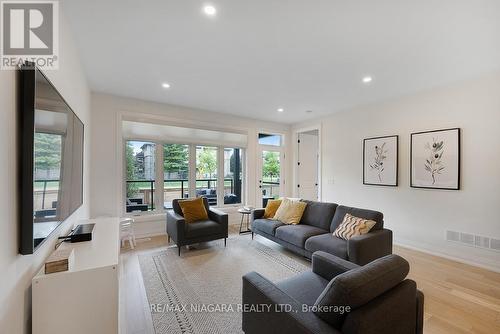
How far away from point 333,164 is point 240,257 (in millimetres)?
3089

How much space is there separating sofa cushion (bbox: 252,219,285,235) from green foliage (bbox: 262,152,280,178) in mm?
2189

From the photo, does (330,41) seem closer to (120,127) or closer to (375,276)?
(375,276)

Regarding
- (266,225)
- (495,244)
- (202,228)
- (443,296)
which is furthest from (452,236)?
(202,228)

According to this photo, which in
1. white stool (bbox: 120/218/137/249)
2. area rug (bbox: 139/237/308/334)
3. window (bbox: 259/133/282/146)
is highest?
window (bbox: 259/133/282/146)

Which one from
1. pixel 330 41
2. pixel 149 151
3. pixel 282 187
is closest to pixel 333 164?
pixel 282 187

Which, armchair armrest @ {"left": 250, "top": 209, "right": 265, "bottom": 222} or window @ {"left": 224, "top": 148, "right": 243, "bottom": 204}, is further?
window @ {"left": 224, "top": 148, "right": 243, "bottom": 204}

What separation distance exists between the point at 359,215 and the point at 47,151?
129 inches

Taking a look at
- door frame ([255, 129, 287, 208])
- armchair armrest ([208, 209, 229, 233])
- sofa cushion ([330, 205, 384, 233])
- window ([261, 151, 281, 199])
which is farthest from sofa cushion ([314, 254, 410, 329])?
window ([261, 151, 281, 199])

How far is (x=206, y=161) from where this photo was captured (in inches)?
203

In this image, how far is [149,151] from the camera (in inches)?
176

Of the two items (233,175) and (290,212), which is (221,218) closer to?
(290,212)

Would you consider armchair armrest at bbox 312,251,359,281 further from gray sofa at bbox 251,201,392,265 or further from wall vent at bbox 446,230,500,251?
wall vent at bbox 446,230,500,251

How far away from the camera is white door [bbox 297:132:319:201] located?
20.3 feet

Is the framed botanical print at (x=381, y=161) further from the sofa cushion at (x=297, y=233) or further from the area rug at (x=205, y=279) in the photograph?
the area rug at (x=205, y=279)
